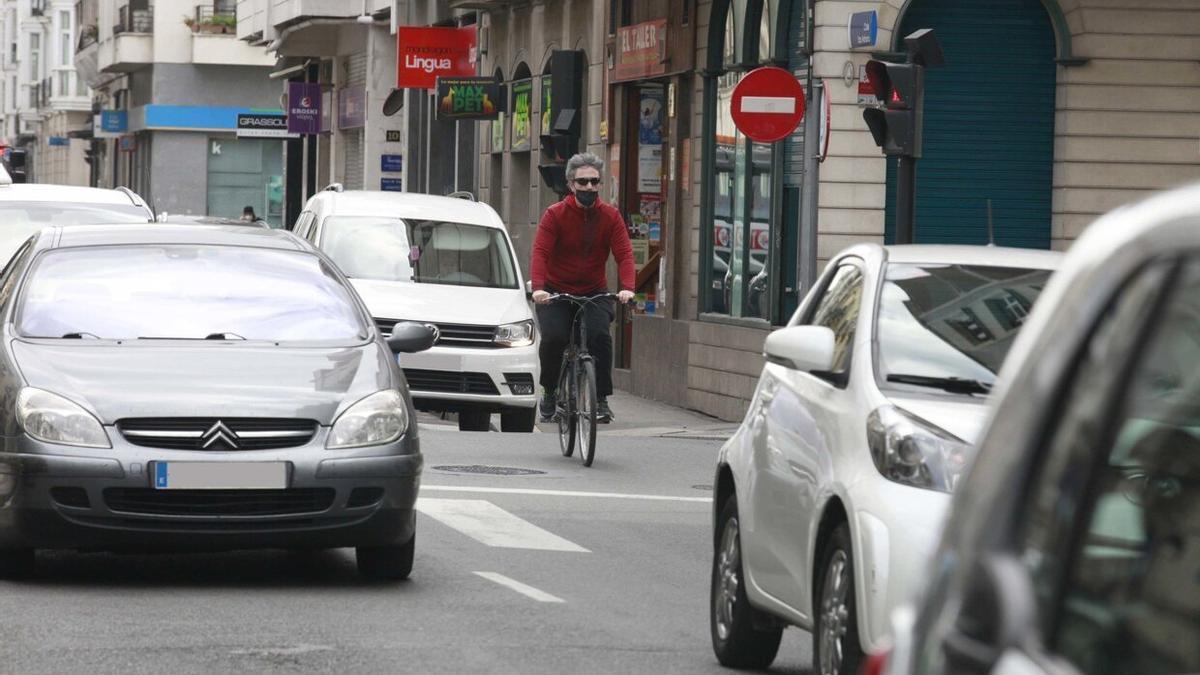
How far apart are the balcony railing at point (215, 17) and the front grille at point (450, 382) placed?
53.8 meters

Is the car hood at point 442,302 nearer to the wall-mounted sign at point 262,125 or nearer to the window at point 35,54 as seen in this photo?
the wall-mounted sign at point 262,125

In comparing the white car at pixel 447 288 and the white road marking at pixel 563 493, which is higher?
the white car at pixel 447 288

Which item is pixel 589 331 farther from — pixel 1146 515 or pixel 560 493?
pixel 1146 515

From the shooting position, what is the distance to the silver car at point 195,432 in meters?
8.98

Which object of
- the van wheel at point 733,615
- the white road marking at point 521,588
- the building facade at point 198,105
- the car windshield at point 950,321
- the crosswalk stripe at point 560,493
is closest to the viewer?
the car windshield at point 950,321

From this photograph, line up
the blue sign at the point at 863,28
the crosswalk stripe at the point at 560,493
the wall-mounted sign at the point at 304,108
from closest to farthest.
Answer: the crosswalk stripe at the point at 560,493, the blue sign at the point at 863,28, the wall-mounted sign at the point at 304,108

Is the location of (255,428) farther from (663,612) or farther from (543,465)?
(543,465)

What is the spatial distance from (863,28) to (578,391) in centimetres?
631

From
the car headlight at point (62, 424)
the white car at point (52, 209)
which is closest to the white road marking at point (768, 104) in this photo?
the white car at point (52, 209)

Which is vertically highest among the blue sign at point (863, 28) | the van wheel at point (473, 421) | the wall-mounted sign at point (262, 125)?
the blue sign at point (863, 28)

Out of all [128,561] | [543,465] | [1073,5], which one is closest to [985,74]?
[1073,5]

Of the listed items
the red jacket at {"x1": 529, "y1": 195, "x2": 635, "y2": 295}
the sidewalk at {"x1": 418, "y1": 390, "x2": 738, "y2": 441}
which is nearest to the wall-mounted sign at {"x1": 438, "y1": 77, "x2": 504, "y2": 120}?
the sidewalk at {"x1": 418, "y1": 390, "x2": 738, "y2": 441}

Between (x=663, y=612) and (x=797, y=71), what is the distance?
1319cm

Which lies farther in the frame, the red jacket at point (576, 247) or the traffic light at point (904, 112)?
the traffic light at point (904, 112)
